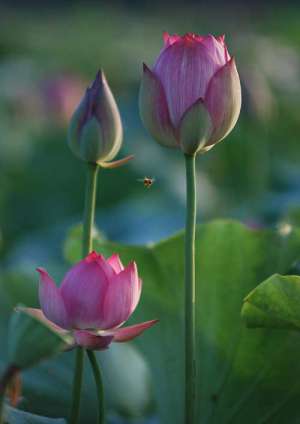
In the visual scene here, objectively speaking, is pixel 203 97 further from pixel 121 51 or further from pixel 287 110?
pixel 121 51

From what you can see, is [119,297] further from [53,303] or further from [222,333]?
[222,333]

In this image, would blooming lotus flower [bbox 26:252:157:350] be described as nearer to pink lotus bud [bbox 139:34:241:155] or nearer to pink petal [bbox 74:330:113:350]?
pink petal [bbox 74:330:113:350]

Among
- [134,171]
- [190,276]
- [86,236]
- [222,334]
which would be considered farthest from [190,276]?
[134,171]

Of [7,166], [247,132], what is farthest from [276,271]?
[7,166]

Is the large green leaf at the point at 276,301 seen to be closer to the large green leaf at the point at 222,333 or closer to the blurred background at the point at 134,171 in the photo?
the large green leaf at the point at 222,333

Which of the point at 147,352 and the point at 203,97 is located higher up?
the point at 203,97

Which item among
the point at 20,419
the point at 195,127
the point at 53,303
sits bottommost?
the point at 20,419
